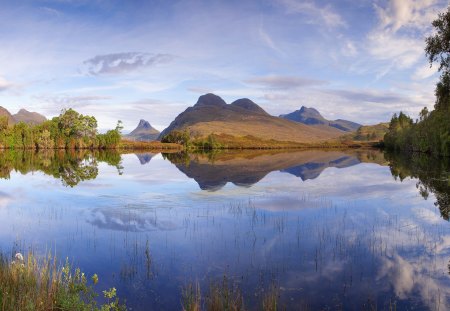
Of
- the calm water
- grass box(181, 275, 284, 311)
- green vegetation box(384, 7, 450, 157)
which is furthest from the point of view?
green vegetation box(384, 7, 450, 157)

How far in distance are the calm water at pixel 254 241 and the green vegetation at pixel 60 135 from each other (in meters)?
145

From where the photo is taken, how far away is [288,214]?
2791cm

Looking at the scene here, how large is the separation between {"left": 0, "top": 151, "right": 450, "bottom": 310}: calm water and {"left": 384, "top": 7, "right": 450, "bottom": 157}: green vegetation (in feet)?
36.4

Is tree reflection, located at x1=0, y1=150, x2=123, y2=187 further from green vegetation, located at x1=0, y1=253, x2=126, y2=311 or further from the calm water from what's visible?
green vegetation, located at x1=0, y1=253, x2=126, y2=311

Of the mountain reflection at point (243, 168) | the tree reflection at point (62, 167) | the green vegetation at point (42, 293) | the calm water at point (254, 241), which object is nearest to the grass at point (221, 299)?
the calm water at point (254, 241)

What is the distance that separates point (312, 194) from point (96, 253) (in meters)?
24.9

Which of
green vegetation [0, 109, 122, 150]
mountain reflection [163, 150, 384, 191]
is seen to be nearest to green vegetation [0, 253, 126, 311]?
mountain reflection [163, 150, 384, 191]

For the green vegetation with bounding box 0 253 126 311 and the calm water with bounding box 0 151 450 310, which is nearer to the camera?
the green vegetation with bounding box 0 253 126 311

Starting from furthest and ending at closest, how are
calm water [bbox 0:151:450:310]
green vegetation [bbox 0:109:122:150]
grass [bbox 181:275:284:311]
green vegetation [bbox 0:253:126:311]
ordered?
green vegetation [bbox 0:109:122:150] < calm water [bbox 0:151:450:310] < grass [bbox 181:275:284:311] < green vegetation [bbox 0:253:126:311]

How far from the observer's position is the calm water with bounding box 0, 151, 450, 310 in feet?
45.4

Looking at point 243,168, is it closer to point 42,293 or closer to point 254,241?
point 254,241

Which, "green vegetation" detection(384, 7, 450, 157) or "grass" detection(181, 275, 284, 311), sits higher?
"green vegetation" detection(384, 7, 450, 157)

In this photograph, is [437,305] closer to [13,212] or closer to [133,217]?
[133,217]

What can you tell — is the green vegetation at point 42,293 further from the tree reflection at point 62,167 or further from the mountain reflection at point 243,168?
the tree reflection at point 62,167
